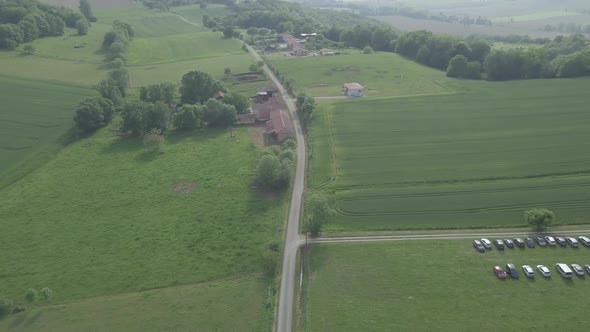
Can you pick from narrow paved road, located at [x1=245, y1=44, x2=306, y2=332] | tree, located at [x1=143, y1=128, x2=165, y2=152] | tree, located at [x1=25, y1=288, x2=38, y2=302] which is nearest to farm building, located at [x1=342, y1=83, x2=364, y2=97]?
narrow paved road, located at [x1=245, y1=44, x2=306, y2=332]

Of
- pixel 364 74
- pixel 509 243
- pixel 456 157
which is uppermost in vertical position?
pixel 364 74

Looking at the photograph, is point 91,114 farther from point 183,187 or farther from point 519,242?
point 519,242

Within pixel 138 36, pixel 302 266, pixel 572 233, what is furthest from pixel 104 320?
pixel 138 36

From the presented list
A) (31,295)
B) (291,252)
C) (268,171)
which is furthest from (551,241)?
(31,295)

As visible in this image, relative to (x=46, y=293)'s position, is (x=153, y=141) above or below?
above

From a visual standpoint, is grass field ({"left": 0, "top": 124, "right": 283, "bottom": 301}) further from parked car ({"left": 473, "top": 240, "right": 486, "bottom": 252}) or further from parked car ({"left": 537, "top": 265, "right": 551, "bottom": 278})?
parked car ({"left": 537, "top": 265, "right": 551, "bottom": 278})

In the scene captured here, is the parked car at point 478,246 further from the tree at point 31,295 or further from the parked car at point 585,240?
the tree at point 31,295

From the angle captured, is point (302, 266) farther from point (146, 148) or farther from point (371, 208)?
point (146, 148)
